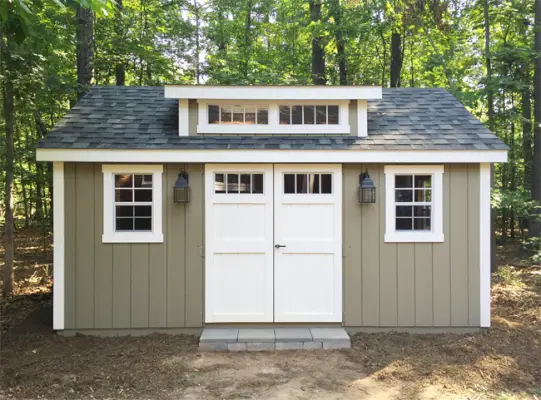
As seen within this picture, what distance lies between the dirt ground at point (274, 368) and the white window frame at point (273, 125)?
2.80m

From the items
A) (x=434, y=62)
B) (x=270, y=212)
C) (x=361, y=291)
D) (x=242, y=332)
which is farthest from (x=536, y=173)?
(x=242, y=332)

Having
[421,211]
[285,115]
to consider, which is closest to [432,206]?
[421,211]

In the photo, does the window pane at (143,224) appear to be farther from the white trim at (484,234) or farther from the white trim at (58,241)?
the white trim at (484,234)

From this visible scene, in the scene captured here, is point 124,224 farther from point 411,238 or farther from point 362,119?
point 411,238

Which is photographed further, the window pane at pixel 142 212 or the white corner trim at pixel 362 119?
the white corner trim at pixel 362 119

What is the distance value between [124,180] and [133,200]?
11.5 inches

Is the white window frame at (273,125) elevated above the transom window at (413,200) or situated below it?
above

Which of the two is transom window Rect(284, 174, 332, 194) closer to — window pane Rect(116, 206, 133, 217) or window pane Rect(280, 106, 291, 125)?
window pane Rect(280, 106, 291, 125)

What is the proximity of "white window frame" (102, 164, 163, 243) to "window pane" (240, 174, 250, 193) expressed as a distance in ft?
3.47

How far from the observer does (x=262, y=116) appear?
5.37m

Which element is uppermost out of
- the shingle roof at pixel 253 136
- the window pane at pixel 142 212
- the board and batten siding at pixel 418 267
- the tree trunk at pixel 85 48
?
the tree trunk at pixel 85 48

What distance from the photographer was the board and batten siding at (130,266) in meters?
4.95

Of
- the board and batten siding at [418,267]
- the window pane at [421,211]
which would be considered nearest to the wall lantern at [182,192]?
the board and batten siding at [418,267]

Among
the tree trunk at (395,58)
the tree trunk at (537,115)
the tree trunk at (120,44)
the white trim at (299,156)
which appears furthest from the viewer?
the tree trunk at (395,58)
